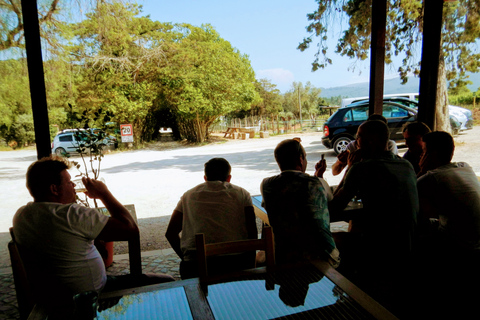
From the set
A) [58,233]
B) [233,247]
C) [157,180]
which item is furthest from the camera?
[157,180]

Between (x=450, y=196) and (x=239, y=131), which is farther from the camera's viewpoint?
(x=239, y=131)

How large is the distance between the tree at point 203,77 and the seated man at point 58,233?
1575 cm

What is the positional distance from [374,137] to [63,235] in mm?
1707

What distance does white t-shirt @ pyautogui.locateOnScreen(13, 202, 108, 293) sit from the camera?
1341 mm

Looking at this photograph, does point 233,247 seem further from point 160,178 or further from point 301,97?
point 301,97

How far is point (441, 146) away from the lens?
1.95m

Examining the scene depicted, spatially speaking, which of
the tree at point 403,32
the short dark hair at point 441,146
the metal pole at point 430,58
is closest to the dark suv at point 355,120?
the tree at point 403,32

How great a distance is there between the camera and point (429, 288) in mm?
1809

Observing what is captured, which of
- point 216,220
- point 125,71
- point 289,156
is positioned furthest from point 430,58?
point 125,71

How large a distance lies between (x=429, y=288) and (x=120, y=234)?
1672 mm

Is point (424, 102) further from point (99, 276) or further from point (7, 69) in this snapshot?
point (7, 69)

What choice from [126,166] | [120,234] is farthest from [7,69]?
[126,166]

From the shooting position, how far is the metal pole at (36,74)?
218 centimetres

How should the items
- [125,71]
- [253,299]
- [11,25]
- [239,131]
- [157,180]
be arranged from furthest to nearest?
[239,131] → [125,71] → [157,180] → [11,25] → [253,299]
